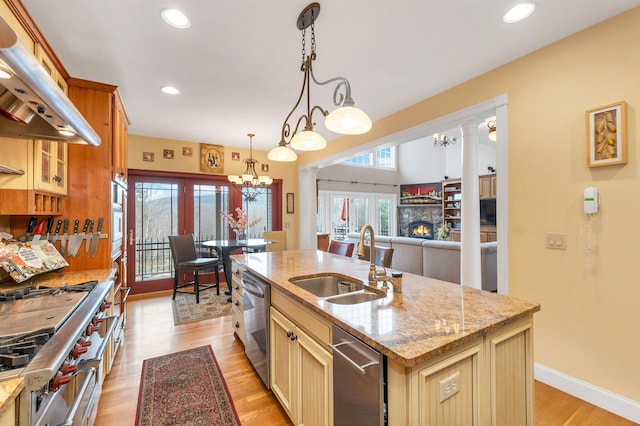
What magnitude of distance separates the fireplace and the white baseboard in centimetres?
660

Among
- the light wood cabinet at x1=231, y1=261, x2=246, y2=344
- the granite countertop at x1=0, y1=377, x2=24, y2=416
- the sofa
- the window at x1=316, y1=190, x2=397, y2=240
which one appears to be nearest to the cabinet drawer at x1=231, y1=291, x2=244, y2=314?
the light wood cabinet at x1=231, y1=261, x2=246, y2=344

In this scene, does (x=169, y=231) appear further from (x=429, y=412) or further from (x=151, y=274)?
(x=429, y=412)

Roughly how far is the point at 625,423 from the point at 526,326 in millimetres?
1314

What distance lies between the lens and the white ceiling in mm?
1768

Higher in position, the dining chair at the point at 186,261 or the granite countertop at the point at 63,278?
the granite countertop at the point at 63,278

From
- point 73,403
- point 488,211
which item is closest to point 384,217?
point 488,211

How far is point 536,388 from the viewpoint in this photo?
7.04ft

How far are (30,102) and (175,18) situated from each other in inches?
44.2

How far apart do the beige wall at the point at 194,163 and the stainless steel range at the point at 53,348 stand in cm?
330

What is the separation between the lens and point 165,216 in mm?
4828

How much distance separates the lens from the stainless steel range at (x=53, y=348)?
90cm

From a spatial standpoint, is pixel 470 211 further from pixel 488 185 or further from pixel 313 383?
pixel 488 185

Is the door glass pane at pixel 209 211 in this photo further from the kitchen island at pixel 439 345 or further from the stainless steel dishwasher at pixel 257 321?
the kitchen island at pixel 439 345

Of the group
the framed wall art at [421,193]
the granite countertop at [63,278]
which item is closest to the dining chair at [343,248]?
the granite countertop at [63,278]
